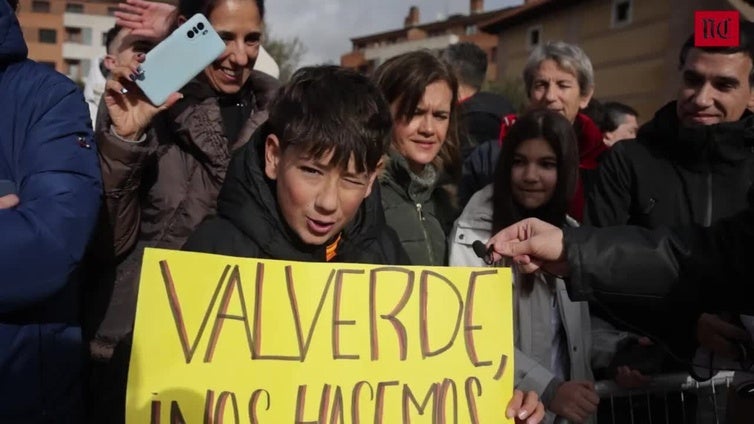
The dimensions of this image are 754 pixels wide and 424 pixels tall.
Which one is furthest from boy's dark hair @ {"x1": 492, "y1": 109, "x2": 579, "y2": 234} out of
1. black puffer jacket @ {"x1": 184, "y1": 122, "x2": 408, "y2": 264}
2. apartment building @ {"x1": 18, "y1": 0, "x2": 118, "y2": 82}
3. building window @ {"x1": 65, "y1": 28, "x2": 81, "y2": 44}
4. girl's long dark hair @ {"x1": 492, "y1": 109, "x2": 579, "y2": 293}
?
building window @ {"x1": 65, "y1": 28, "x2": 81, "y2": 44}

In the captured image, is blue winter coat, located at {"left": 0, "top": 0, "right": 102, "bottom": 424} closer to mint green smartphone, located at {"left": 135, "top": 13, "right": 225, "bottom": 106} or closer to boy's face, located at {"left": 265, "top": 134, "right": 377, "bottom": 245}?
mint green smartphone, located at {"left": 135, "top": 13, "right": 225, "bottom": 106}

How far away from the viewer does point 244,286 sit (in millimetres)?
1663

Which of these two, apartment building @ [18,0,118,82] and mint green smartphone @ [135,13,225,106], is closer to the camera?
mint green smartphone @ [135,13,225,106]

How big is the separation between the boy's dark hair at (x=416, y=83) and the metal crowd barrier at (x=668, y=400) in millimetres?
992

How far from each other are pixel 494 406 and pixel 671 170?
1.41 m

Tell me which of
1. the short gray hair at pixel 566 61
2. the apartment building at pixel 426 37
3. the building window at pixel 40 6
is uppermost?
the building window at pixel 40 6

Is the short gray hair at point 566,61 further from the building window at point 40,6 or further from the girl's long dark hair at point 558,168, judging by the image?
the building window at point 40,6

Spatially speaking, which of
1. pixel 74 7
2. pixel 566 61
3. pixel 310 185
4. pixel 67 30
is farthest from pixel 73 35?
pixel 310 185

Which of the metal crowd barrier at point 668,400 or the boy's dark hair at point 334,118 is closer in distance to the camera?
the boy's dark hair at point 334,118

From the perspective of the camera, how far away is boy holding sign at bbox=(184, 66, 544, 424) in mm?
1833

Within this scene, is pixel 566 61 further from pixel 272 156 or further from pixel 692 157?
pixel 272 156

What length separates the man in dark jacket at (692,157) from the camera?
2.72 m

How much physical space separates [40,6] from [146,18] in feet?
237

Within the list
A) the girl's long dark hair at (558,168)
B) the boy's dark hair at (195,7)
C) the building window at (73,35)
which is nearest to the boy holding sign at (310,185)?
the boy's dark hair at (195,7)
